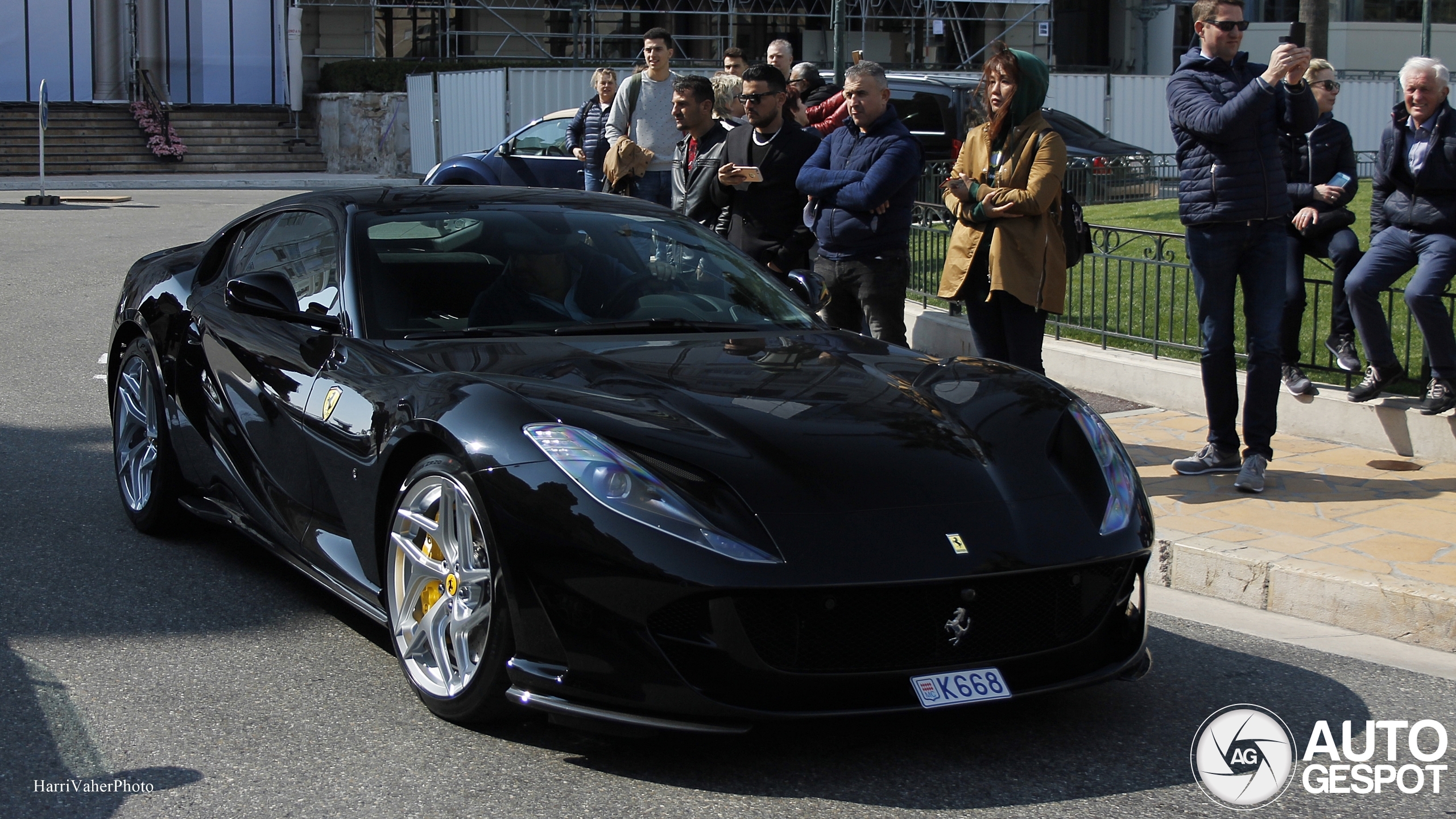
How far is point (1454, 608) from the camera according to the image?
4.65 metres

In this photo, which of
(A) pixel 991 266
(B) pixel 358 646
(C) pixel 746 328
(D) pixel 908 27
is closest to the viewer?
(B) pixel 358 646

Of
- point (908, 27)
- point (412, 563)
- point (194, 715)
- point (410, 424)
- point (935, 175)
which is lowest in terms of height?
point (194, 715)

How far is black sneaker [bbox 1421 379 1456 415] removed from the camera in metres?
6.77

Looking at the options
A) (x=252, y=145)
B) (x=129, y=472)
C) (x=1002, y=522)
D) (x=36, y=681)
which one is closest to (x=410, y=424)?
(x=36, y=681)

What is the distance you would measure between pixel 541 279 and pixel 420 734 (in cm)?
159

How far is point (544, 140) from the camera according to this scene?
17.5 m

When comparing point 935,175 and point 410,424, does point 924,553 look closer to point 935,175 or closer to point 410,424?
point 410,424

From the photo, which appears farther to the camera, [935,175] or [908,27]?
[908,27]

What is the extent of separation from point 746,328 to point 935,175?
10.4 m

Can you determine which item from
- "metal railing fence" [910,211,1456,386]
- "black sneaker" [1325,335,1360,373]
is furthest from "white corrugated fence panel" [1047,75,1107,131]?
"black sneaker" [1325,335,1360,373]

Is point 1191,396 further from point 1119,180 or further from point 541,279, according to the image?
point 1119,180

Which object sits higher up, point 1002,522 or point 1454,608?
point 1002,522

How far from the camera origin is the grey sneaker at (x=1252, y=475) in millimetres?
6188

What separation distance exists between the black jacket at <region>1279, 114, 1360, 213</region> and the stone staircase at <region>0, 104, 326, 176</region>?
1036 inches
